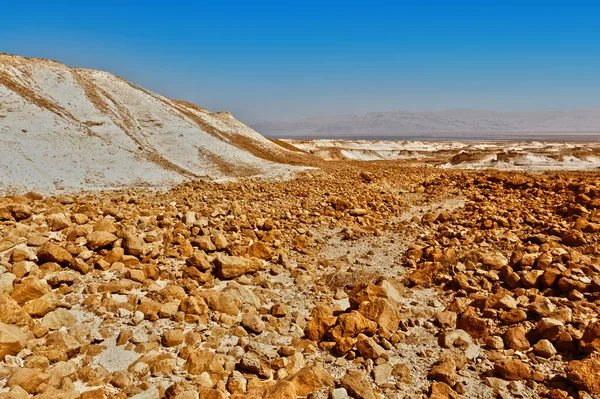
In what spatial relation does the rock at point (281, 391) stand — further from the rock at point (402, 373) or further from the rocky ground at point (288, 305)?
the rock at point (402, 373)

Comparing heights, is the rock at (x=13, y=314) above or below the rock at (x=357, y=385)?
above

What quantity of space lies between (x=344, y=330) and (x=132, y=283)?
327 cm

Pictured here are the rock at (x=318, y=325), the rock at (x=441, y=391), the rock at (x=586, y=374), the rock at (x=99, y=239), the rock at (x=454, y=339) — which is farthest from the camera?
the rock at (x=99, y=239)

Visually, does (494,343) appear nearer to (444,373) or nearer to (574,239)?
(444,373)

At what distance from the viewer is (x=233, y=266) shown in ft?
20.9

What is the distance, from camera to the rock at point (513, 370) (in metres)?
4.01

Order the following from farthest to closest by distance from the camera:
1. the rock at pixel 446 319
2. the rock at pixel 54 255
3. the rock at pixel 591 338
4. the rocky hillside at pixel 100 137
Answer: the rocky hillside at pixel 100 137
the rock at pixel 54 255
the rock at pixel 446 319
the rock at pixel 591 338

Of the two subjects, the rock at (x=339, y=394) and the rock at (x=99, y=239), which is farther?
the rock at (x=99, y=239)

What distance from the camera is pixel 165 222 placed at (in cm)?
789

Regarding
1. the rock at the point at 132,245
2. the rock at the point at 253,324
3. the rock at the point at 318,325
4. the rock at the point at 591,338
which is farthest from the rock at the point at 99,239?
the rock at the point at 591,338

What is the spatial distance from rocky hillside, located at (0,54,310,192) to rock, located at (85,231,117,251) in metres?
8.19

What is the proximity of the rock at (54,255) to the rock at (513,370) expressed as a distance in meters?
6.14

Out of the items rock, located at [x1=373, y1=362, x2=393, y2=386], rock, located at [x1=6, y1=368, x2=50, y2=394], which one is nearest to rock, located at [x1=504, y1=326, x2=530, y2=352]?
rock, located at [x1=373, y1=362, x2=393, y2=386]

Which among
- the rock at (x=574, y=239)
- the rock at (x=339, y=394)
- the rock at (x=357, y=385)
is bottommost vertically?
the rock at (x=339, y=394)
